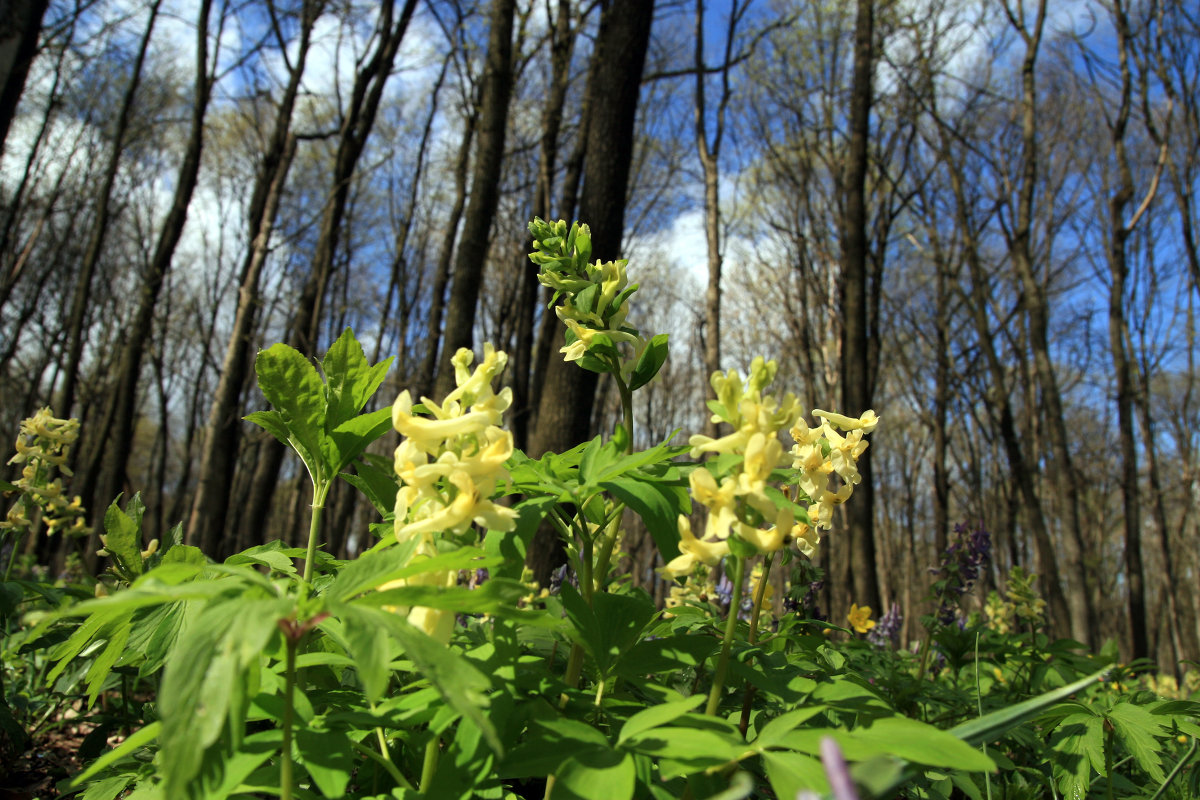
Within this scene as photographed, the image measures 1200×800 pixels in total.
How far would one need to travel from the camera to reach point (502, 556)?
86cm

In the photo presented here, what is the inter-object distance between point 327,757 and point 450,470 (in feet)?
1.18

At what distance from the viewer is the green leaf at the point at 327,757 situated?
2.38 ft

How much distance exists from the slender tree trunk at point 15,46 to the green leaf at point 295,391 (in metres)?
4.95

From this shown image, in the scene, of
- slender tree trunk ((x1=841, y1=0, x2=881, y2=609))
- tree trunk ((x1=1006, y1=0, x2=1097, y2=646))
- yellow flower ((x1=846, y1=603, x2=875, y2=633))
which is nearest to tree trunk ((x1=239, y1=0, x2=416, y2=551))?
slender tree trunk ((x1=841, y1=0, x2=881, y2=609))

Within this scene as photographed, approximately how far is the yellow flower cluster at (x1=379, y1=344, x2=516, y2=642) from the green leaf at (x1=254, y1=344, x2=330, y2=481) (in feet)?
0.88

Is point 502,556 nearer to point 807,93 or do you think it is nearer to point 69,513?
point 69,513

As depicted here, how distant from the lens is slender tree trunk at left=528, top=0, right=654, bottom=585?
4.71 m

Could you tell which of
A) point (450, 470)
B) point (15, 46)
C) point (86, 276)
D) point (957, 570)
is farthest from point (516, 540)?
Answer: point (86, 276)

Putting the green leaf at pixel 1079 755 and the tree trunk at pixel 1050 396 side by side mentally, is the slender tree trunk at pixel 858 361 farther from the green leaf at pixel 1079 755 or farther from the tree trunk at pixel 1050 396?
the green leaf at pixel 1079 755

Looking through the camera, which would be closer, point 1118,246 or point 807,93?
point 1118,246

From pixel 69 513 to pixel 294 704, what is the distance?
2.99 m

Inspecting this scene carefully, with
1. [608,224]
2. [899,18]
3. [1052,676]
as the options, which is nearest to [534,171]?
[899,18]

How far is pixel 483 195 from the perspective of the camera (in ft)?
24.2

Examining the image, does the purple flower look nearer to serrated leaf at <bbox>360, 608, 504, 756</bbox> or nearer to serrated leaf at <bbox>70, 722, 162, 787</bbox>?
serrated leaf at <bbox>360, 608, 504, 756</bbox>
